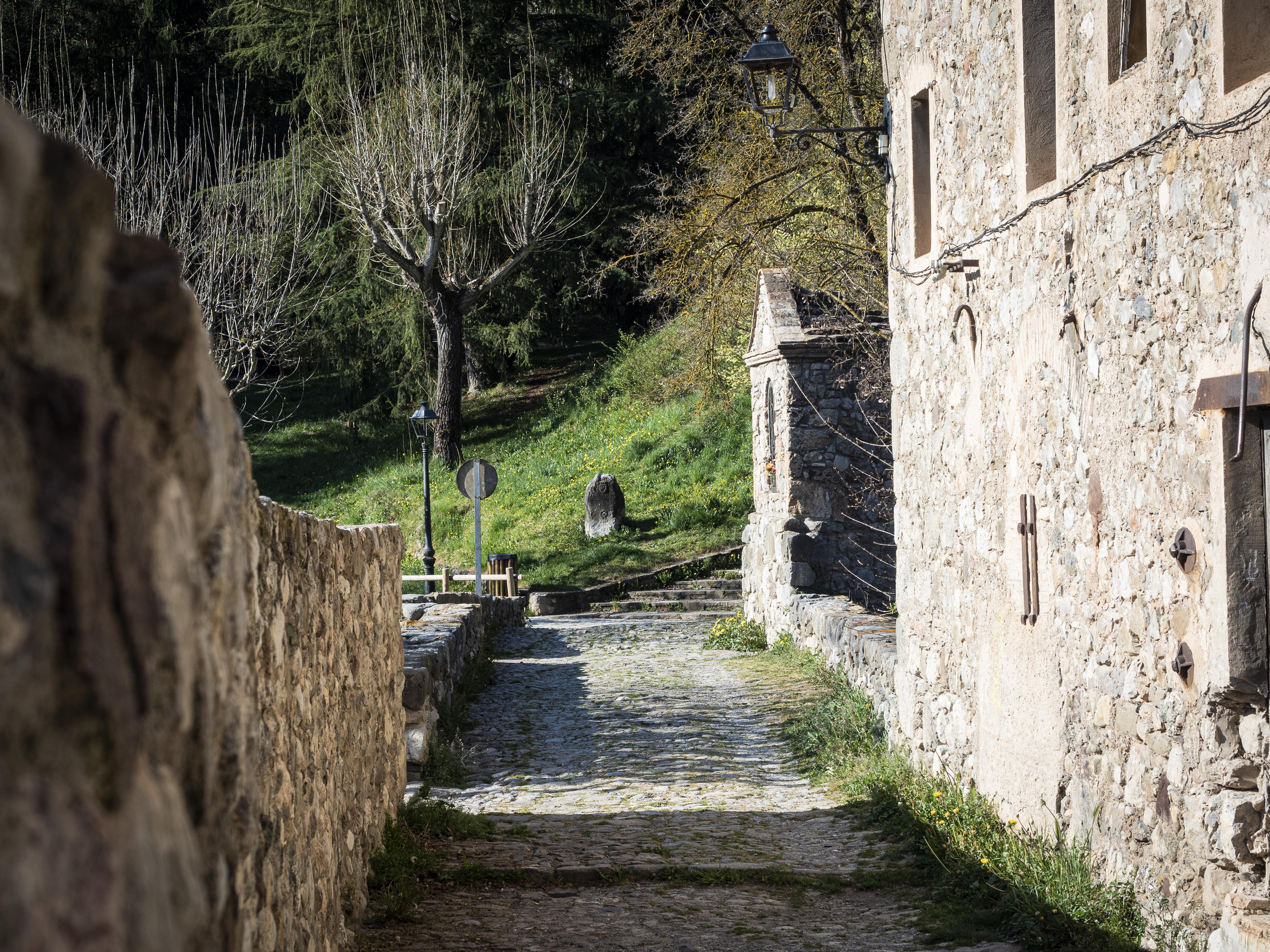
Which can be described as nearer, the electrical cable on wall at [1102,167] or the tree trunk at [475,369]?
the electrical cable on wall at [1102,167]

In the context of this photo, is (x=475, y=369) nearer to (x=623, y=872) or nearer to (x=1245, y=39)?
(x=623, y=872)

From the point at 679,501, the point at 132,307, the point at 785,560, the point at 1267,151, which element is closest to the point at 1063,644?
the point at 1267,151

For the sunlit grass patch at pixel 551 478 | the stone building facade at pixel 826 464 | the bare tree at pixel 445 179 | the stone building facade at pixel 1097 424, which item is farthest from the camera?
the bare tree at pixel 445 179

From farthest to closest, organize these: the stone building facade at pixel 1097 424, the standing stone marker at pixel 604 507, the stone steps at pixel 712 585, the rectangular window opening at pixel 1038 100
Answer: the standing stone marker at pixel 604 507, the stone steps at pixel 712 585, the rectangular window opening at pixel 1038 100, the stone building facade at pixel 1097 424

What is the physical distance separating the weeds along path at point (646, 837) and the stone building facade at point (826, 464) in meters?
2.60

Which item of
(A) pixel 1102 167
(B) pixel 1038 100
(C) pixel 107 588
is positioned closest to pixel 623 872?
(A) pixel 1102 167

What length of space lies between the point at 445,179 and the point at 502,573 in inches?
357

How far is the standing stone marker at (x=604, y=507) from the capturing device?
2209cm

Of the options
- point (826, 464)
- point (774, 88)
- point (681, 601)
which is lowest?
point (681, 601)

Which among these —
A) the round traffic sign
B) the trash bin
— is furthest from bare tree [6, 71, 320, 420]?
the trash bin

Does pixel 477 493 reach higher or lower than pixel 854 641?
higher

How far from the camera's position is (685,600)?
18.9m

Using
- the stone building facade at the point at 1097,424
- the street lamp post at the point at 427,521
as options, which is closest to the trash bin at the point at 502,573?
the street lamp post at the point at 427,521

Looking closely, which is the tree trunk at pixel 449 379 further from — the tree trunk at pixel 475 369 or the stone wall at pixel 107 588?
the stone wall at pixel 107 588
